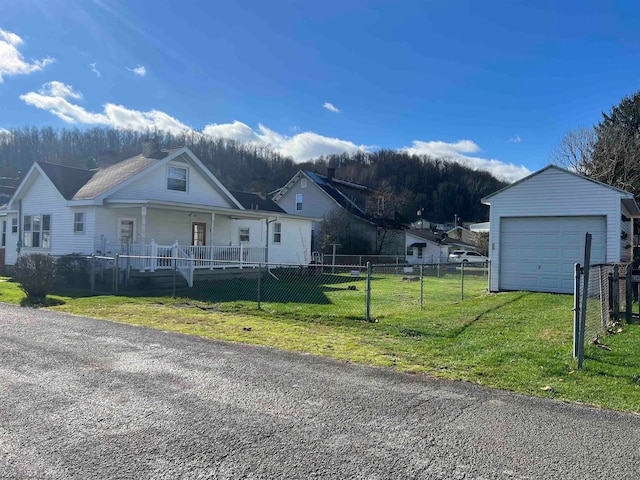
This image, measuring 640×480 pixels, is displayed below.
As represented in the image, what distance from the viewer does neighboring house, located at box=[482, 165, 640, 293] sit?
538 inches

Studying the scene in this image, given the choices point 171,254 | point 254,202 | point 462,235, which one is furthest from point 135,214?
point 462,235

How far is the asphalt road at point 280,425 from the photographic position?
322 cm

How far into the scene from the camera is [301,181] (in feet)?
135

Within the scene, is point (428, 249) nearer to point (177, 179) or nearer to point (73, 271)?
point (177, 179)

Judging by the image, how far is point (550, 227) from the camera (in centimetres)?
1455

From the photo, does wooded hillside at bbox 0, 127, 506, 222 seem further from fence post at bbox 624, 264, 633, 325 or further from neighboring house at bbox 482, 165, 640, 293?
fence post at bbox 624, 264, 633, 325

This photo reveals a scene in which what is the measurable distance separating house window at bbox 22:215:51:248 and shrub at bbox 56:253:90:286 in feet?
16.2

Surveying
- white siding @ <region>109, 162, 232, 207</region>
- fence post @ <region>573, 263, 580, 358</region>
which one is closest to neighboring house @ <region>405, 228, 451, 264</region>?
white siding @ <region>109, 162, 232, 207</region>

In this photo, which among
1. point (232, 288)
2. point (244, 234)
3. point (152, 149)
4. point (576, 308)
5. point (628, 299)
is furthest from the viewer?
point (244, 234)

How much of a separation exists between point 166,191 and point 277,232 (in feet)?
22.3

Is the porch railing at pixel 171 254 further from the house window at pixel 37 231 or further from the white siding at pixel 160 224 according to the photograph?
the house window at pixel 37 231

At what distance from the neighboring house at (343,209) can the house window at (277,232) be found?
10764mm

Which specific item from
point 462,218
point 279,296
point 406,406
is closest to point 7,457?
point 406,406

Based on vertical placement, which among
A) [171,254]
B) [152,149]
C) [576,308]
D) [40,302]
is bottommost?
[40,302]
